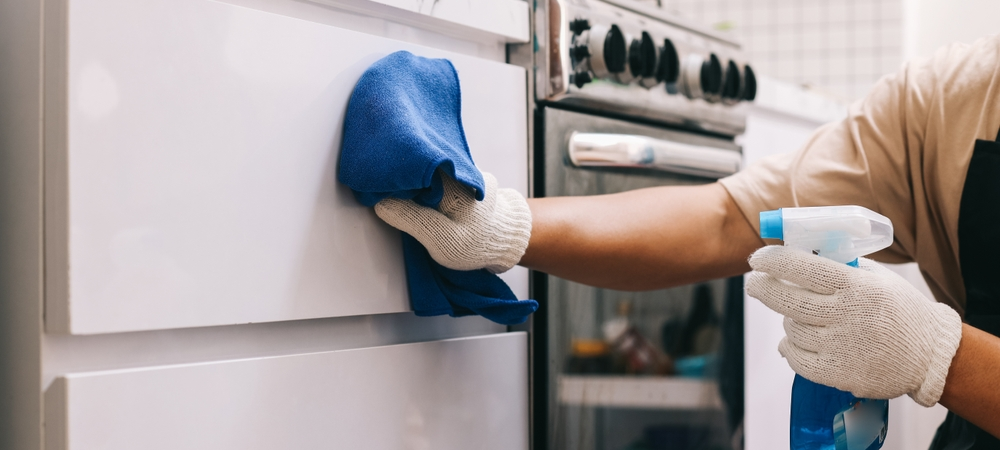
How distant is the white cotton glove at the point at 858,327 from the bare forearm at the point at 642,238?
178 mm

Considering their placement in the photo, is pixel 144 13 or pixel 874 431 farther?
pixel 874 431

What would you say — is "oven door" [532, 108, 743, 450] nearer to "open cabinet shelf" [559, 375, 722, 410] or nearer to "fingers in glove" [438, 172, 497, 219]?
"open cabinet shelf" [559, 375, 722, 410]

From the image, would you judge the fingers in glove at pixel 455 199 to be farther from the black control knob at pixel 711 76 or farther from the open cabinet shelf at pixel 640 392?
the black control knob at pixel 711 76

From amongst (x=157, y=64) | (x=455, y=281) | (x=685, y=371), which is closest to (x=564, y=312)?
(x=455, y=281)

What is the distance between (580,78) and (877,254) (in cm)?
39

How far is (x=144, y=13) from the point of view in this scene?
1.66ft

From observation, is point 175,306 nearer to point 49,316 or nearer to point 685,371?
point 49,316

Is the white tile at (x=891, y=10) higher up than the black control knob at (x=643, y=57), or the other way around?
the white tile at (x=891, y=10)

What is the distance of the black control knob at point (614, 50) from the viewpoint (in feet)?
2.89

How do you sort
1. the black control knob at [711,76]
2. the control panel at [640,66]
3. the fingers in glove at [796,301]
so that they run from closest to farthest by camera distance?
the fingers in glove at [796,301] < the control panel at [640,66] < the black control knob at [711,76]

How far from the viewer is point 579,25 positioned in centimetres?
85

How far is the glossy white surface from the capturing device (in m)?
0.66

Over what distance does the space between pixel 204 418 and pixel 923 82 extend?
733 mm

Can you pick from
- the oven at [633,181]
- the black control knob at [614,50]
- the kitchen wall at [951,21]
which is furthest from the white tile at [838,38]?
the black control knob at [614,50]
